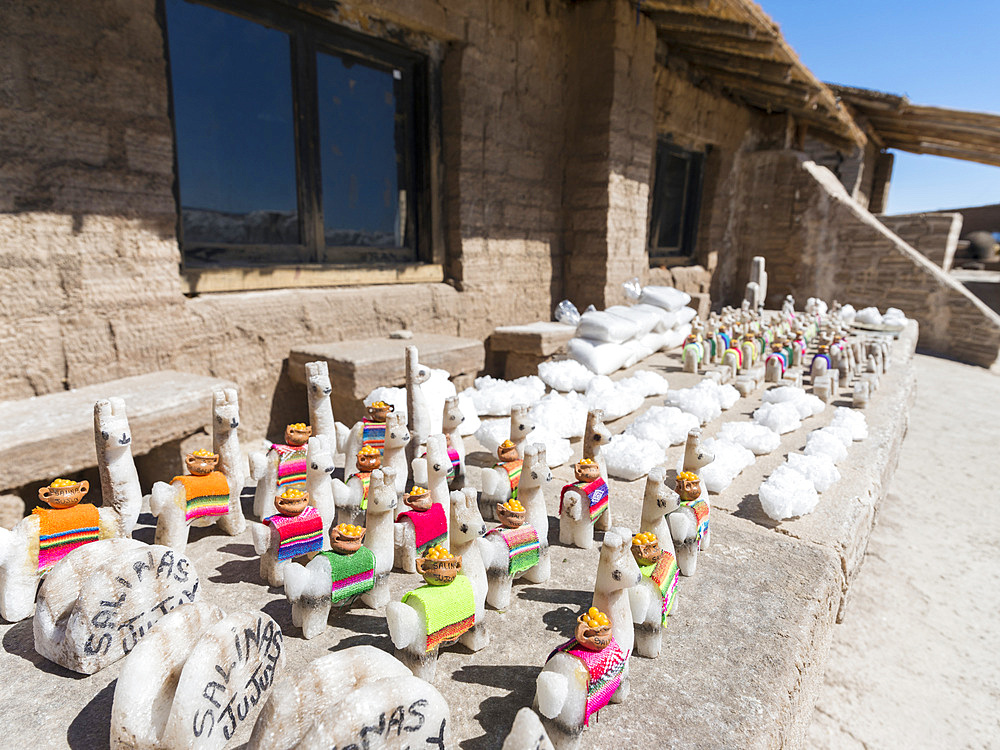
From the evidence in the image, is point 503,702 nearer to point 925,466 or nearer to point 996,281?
point 925,466

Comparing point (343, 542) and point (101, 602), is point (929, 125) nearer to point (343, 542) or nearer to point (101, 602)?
point (343, 542)

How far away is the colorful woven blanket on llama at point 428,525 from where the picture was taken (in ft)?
5.99

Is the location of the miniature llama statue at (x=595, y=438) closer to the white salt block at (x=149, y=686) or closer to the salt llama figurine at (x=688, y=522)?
the salt llama figurine at (x=688, y=522)

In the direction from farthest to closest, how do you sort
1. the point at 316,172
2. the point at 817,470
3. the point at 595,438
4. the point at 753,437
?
the point at 316,172
the point at 753,437
the point at 817,470
the point at 595,438

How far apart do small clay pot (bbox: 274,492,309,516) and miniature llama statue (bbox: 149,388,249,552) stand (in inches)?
17.1

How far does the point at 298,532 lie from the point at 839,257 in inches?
363

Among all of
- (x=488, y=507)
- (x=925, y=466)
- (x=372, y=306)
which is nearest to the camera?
(x=488, y=507)

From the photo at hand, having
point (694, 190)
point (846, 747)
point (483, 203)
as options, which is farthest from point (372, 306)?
point (694, 190)

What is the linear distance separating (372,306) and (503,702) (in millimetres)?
3185

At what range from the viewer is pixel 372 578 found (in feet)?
5.30

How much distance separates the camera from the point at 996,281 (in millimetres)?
12445

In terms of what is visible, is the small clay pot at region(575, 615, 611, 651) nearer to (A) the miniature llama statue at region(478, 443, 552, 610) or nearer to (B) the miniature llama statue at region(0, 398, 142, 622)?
(A) the miniature llama statue at region(478, 443, 552, 610)

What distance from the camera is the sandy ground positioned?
216 cm

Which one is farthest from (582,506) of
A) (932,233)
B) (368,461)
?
(932,233)
